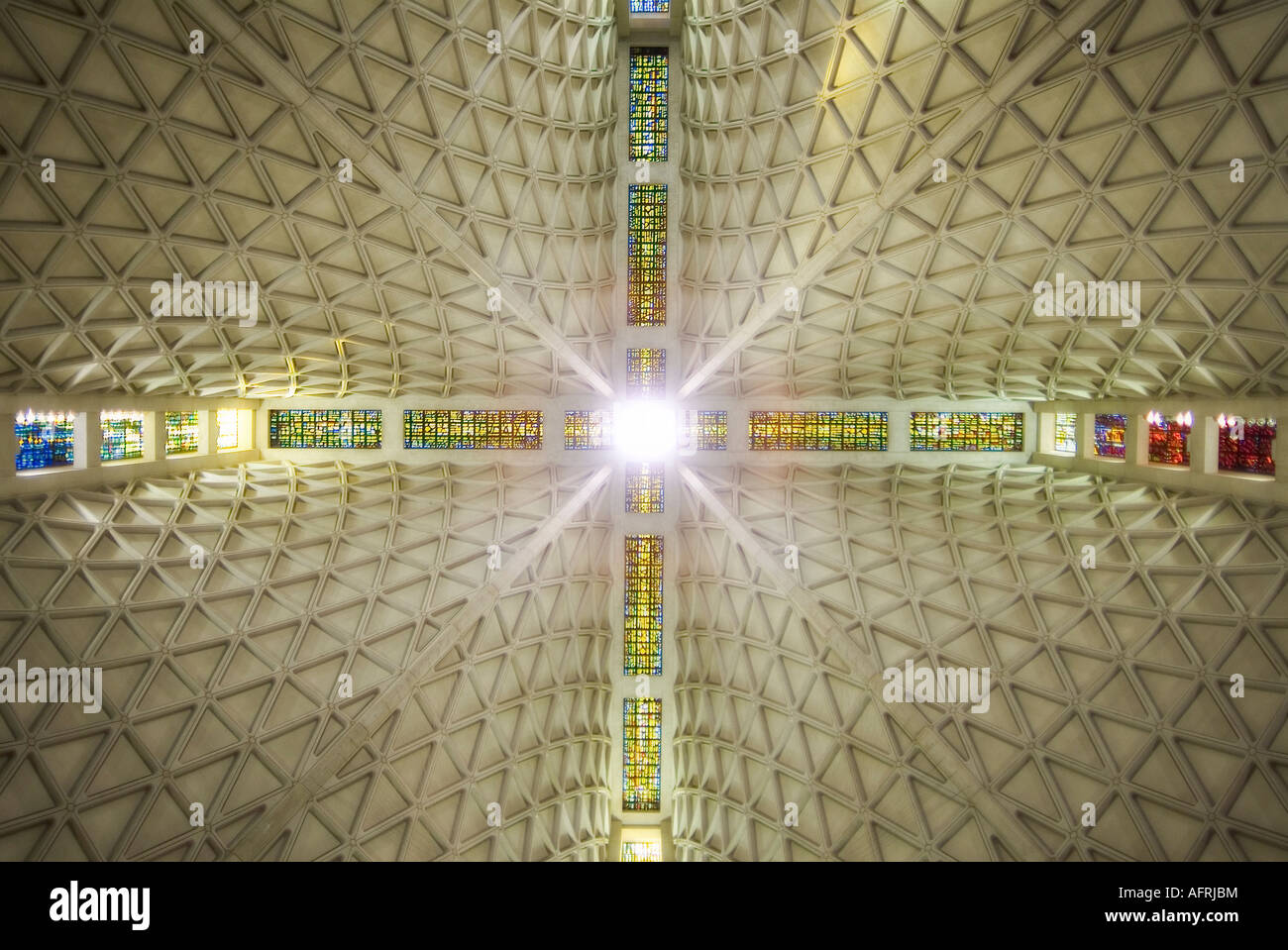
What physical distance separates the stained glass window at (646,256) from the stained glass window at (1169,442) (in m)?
18.6

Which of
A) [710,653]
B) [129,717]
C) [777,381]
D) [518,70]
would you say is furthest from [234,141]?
[710,653]

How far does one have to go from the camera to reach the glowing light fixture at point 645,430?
26875mm

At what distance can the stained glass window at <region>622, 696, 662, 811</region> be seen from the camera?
28.5 meters

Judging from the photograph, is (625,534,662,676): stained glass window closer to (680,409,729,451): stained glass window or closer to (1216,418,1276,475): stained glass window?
(680,409,729,451): stained glass window

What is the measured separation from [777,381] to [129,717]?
24.7m

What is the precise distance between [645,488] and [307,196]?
54.2 feet

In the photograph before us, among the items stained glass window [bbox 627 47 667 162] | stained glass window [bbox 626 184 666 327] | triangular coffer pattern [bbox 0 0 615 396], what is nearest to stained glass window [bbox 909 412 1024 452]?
stained glass window [bbox 626 184 666 327]

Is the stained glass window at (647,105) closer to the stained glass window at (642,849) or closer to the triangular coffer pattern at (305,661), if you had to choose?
the triangular coffer pattern at (305,661)

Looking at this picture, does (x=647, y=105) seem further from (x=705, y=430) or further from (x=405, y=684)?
(x=405, y=684)

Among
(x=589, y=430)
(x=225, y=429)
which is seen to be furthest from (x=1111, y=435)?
(x=225, y=429)

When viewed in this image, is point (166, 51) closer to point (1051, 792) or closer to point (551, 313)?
point (551, 313)

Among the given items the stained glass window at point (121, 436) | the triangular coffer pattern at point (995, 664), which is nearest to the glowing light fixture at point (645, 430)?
the triangular coffer pattern at point (995, 664)

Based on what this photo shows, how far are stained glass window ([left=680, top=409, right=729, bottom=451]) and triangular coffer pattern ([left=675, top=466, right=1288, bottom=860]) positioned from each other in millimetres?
1554

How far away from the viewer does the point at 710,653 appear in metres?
27.0
